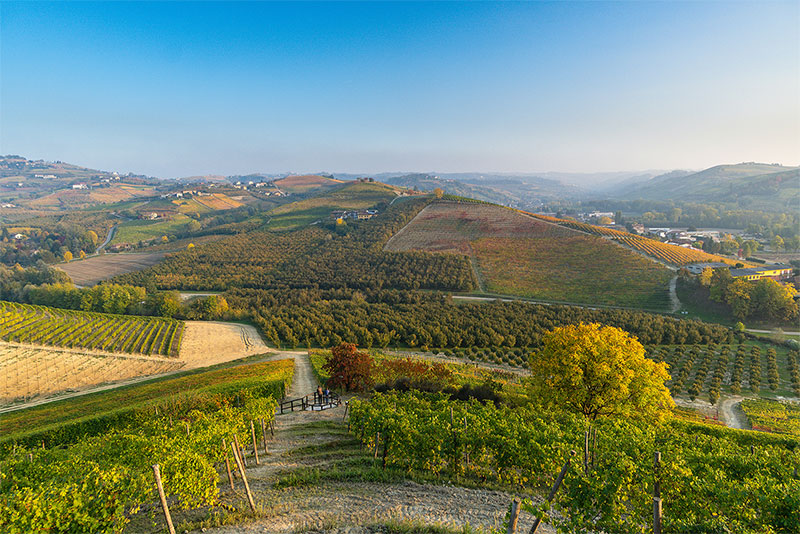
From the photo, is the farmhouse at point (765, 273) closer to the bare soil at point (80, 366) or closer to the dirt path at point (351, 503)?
the dirt path at point (351, 503)

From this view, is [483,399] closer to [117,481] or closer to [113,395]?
[117,481]

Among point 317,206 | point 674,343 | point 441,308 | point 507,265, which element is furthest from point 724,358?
point 317,206

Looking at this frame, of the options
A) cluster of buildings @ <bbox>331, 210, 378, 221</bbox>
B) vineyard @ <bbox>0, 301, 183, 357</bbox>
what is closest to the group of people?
vineyard @ <bbox>0, 301, 183, 357</bbox>

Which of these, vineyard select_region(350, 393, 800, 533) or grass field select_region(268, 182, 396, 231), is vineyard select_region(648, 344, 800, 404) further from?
grass field select_region(268, 182, 396, 231)

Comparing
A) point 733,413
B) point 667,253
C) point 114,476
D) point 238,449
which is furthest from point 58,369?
point 667,253

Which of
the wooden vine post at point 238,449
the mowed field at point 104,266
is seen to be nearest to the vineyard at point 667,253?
the wooden vine post at point 238,449

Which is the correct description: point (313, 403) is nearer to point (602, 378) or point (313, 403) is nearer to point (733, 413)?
point (602, 378)

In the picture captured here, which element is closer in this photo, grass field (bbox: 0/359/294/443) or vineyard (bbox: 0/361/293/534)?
vineyard (bbox: 0/361/293/534)
